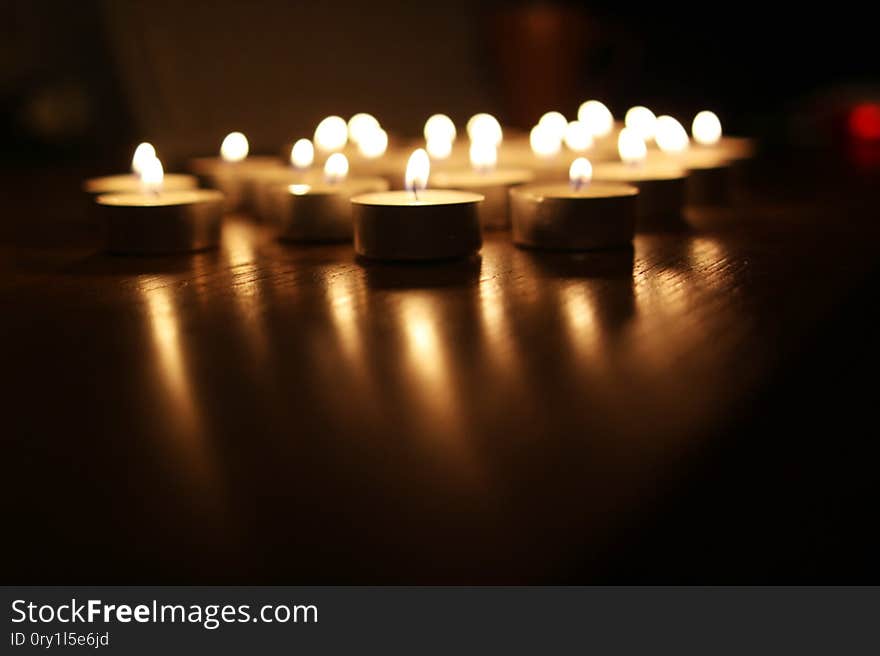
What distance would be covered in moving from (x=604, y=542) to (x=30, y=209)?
1.34m

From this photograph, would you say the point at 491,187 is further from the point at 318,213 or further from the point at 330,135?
the point at 330,135

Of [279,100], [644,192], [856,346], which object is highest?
[279,100]

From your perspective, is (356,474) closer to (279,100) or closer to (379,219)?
(379,219)

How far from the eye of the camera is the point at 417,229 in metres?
1.04

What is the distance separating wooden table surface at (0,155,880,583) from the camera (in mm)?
456

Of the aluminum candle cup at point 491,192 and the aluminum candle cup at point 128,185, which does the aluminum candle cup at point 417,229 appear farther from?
the aluminum candle cup at point 128,185

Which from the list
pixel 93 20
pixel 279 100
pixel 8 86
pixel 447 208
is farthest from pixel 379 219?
pixel 8 86

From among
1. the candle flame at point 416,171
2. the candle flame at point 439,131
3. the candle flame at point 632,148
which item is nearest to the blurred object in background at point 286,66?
the candle flame at point 439,131

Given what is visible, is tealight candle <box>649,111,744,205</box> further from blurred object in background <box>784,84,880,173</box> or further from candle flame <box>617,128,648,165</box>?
blurred object in background <box>784,84,880,173</box>

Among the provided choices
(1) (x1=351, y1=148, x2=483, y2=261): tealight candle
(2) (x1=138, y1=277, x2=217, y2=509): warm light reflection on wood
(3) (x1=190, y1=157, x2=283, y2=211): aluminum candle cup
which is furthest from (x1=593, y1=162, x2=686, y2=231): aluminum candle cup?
(2) (x1=138, y1=277, x2=217, y2=509): warm light reflection on wood

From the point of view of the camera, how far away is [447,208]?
1.04 m

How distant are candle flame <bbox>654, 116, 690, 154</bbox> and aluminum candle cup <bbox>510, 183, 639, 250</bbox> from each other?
48 centimetres

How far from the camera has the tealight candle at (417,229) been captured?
3.41ft

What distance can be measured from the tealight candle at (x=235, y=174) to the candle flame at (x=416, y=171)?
41 centimetres
